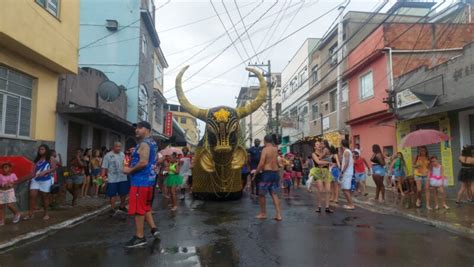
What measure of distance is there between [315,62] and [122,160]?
70.3ft

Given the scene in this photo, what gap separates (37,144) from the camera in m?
11.2

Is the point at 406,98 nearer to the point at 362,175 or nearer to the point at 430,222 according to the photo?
the point at 362,175

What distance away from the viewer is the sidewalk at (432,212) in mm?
7946

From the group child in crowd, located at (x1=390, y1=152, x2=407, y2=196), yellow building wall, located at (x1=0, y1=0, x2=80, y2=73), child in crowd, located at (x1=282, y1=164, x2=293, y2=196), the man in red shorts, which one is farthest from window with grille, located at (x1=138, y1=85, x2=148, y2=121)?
the man in red shorts

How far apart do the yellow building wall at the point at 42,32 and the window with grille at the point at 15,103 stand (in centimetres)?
61

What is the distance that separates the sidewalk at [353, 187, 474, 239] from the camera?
→ 795cm

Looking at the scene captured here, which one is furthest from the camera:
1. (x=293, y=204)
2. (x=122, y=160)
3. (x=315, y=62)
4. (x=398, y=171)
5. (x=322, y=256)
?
(x=315, y=62)

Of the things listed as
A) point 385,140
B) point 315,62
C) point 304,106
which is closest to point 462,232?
point 385,140

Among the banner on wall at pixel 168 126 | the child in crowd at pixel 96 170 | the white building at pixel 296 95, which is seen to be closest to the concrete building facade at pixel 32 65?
the child in crowd at pixel 96 170

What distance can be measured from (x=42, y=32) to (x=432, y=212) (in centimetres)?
1003

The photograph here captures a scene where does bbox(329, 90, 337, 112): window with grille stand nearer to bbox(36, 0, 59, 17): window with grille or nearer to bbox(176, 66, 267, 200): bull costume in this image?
bbox(176, 66, 267, 200): bull costume

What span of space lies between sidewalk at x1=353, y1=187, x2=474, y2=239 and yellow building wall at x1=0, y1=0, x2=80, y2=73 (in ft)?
29.7

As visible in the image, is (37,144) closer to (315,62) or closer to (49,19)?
(49,19)

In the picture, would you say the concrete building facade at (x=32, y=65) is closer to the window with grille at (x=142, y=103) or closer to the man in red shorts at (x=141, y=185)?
the man in red shorts at (x=141, y=185)
